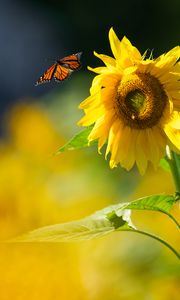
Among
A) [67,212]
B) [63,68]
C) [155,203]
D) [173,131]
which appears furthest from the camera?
[67,212]

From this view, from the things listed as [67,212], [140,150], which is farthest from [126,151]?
[67,212]

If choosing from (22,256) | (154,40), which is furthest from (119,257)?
(154,40)

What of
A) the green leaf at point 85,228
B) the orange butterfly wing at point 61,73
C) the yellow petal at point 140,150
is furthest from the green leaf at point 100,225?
the orange butterfly wing at point 61,73

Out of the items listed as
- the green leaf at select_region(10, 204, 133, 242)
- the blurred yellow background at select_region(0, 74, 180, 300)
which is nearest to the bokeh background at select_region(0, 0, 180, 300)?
the blurred yellow background at select_region(0, 74, 180, 300)

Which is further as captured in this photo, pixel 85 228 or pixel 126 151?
pixel 126 151

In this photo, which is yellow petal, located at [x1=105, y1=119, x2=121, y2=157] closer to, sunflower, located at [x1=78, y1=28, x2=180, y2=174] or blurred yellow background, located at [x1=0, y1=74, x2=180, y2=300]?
sunflower, located at [x1=78, y1=28, x2=180, y2=174]

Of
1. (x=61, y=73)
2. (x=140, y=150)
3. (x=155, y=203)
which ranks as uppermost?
(x=61, y=73)

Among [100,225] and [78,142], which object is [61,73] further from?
[100,225]
